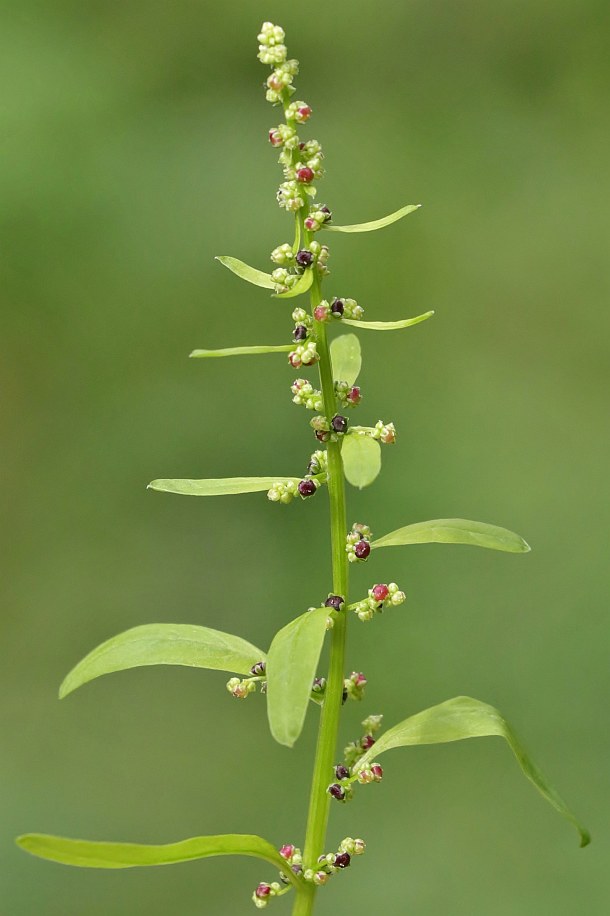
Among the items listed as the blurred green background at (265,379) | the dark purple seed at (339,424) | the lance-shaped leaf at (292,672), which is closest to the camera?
the lance-shaped leaf at (292,672)

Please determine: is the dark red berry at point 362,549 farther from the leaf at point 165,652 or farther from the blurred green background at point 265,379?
the blurred green background at point 265,379

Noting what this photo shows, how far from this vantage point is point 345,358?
861 mm

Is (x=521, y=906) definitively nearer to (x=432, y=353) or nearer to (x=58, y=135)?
(x=432, y=353)

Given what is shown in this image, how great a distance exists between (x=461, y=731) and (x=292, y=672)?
0.58 ft

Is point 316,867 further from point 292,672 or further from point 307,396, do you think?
point 307,396

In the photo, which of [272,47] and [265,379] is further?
[265,379]

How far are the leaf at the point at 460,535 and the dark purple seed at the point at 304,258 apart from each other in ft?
0.61

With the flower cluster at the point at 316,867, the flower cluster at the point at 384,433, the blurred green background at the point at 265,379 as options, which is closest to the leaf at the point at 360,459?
the flower cluster at the point at 384,433

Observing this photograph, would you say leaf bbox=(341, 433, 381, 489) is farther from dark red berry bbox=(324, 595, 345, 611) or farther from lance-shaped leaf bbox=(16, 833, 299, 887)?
lance-shaped leaf bbox=(16, 833, 299, 887)

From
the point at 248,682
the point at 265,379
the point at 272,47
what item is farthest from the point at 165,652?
the point at 265,379

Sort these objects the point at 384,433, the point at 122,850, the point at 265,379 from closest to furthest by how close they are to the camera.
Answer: the point at 122,850 → the point at 384,433 → the point at 265,379

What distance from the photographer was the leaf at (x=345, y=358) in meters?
0.84

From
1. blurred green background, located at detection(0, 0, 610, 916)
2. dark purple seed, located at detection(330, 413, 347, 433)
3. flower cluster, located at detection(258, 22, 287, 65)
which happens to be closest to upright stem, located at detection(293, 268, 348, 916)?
dark purple seed, located at detection(330, 413, 347, 433)

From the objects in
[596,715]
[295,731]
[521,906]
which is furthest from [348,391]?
[596,715]
